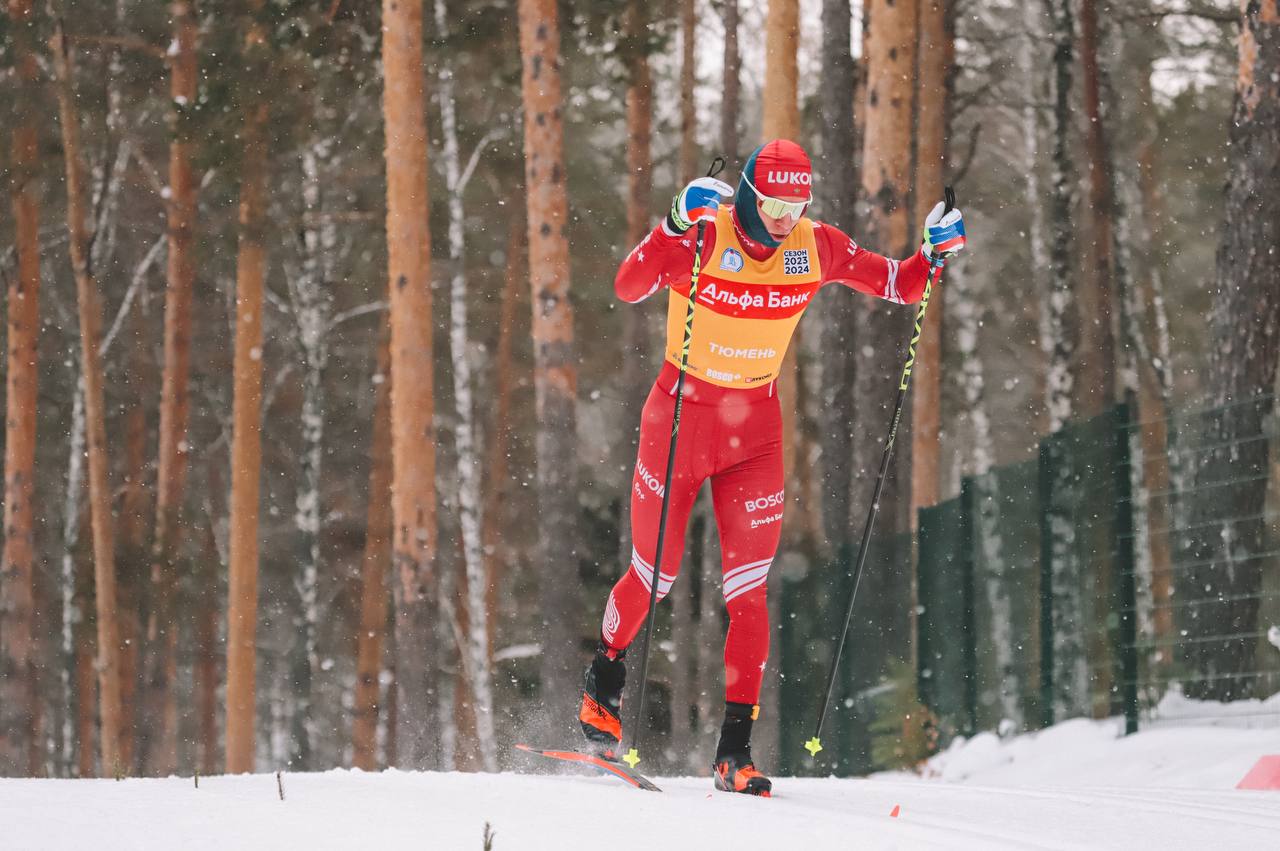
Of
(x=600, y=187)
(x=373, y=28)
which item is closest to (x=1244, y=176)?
(x=373, y=28)

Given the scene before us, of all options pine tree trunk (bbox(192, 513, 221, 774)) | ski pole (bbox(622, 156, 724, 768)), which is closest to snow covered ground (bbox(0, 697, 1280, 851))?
ski pole (bbox(622, 156, 724, 768))

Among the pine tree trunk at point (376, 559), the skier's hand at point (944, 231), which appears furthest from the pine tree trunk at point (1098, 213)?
the skier's hand at point (944, 231)

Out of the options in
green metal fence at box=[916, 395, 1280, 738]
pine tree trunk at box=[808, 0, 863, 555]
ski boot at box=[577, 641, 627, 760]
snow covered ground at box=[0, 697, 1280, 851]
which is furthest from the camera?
pine tree trunk at box=[808, 0, 863, 555]

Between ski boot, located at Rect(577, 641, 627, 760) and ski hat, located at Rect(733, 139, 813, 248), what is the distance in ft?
6.39

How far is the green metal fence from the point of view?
959 centimetres

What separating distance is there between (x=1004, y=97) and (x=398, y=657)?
12508mm

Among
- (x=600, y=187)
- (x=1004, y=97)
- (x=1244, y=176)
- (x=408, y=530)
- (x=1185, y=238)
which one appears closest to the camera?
(x=1244, y=176)

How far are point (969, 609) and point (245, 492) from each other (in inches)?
440

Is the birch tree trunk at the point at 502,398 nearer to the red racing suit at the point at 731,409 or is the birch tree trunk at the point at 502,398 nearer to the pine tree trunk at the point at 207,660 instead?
the pine tree trunk at the point at 207,660

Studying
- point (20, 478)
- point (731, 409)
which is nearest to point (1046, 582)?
point (731, 409)

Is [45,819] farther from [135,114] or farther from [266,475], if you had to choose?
[266,475]

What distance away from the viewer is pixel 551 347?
1470cm

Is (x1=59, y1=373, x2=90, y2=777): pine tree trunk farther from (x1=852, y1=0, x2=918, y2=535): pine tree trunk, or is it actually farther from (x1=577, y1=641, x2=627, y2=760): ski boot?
(x1=577, y1=641, x2=627, y2=760): ski boot

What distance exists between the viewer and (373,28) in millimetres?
19375
